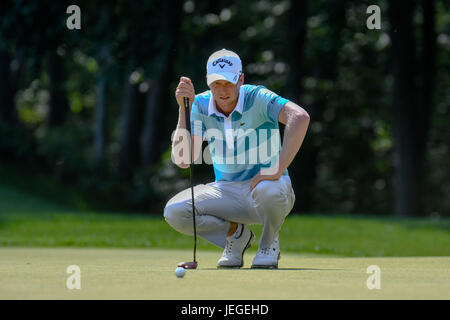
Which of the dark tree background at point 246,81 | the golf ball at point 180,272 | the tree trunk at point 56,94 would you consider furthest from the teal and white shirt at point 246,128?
the tree trunk at point 56,94

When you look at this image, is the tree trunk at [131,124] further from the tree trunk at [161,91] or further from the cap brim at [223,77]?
the cap brim at [223,77]

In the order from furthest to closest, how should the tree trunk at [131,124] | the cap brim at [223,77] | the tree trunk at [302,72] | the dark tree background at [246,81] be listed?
the tree trunk at [131,124], the dark tree background at [246,81], the tree trunk at [302,72], the cap brim at [223,77]

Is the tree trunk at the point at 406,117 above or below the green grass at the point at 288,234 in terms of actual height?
above

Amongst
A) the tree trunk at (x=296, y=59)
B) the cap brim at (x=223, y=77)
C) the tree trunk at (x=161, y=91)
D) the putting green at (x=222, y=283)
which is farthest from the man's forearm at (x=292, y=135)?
the tree trunk at (x=296, y=59)

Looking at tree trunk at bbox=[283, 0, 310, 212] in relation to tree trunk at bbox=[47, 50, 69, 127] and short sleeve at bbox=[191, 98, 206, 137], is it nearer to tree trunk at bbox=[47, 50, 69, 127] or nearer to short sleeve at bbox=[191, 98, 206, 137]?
tree trunk at bbox=[47, 50, 69, 127]

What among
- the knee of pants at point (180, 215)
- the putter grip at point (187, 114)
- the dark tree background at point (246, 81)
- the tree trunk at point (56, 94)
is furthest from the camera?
the tree trunk at point (56, 94)

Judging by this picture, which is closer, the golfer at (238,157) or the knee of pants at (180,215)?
the golfer at (238,157)

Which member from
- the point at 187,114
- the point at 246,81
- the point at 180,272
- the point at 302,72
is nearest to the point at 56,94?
the point at 246,81

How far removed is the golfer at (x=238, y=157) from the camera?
706 centimetres

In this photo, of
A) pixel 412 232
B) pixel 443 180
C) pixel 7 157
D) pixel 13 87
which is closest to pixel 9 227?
pixel 412 232

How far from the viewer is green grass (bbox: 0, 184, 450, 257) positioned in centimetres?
1309

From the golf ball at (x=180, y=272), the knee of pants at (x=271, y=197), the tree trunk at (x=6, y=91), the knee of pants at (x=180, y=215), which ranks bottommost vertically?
the golf ball at (x=180, y=272)

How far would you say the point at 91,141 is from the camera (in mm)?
32250
